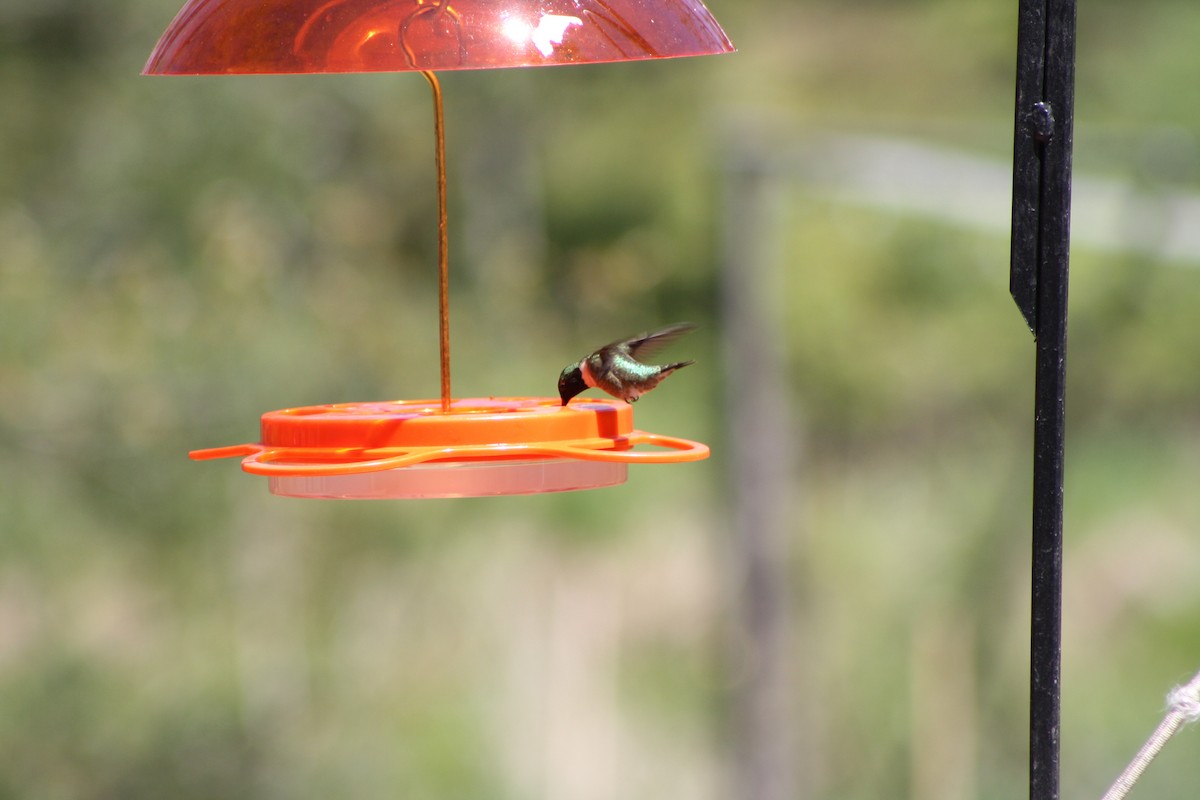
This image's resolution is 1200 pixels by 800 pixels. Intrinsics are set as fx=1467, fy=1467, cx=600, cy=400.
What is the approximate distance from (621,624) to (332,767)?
3.99ft

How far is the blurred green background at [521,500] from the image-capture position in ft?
13.1

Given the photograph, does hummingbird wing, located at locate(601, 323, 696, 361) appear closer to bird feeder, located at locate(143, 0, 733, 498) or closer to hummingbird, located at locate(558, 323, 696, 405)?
hummingbird, located at locate(558, 323, 696, 405)

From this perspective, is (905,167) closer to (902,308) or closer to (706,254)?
(902,308)

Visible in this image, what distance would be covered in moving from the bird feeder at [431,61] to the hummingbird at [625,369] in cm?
20

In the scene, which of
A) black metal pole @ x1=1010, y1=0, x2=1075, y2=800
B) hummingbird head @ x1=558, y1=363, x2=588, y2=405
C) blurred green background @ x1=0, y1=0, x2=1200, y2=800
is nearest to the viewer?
black metal pole @ x1=1010, y1=0, x2=1075, y2=800

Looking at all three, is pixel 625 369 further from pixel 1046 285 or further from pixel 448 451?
pixel 1046 285

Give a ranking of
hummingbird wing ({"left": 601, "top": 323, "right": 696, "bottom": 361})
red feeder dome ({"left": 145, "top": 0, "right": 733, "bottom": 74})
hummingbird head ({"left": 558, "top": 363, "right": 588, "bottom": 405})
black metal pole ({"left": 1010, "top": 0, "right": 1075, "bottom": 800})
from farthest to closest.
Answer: hummingbird wing ({"left": 601, "top": 323, "right": 696, "bottom": 361})
hummingbird head ({"left": 558, "top": 363, "right": 588, "bottom": 405})
red feeder dome ({"left": 145, "top": 0, "right": 733, "bottom": 74})
black metal pole ({"left": 1010, "top": 0, "right": 1075, "bottom": 800})

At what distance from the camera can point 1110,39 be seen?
780cm

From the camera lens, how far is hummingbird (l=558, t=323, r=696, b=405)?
5.61 ft

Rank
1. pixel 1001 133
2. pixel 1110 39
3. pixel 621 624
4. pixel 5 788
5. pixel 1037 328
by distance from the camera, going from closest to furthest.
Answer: pixel 1037 328
pixel 5 788
pixel 621 624
pixel 1001 133
pixel 1110 39

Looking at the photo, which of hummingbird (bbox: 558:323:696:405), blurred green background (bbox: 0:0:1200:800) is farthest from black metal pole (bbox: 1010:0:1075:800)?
blurred green background (bbox: 0:0:1200:800)

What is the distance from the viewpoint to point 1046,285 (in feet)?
3.89

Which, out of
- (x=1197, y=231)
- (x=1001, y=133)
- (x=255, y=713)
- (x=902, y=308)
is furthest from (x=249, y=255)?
(x=1001, y=133)

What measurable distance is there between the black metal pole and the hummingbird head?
60 cm
